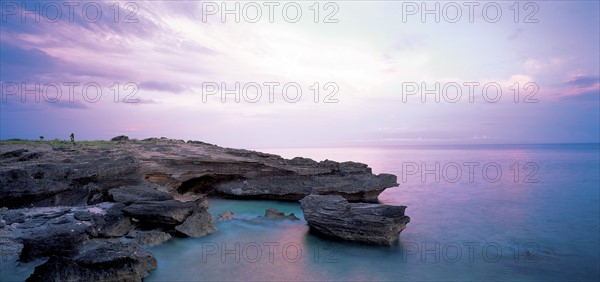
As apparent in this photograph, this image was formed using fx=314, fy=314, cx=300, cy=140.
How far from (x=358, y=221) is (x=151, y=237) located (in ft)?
27.1

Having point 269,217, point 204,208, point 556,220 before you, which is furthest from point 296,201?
point 556,220

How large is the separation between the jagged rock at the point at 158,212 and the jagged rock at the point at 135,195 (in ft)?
2.94

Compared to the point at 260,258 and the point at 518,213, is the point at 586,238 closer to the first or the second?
the point at 518,213

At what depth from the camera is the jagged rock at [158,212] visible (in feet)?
42.9

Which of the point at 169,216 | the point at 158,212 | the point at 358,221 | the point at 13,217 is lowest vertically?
the point at 358,221

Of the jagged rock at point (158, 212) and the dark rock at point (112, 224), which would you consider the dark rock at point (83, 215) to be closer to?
the dark rock at point (112, 224)

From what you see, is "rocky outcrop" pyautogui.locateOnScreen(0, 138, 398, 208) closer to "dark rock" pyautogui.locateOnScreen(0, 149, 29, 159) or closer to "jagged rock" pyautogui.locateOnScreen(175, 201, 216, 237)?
"dark rock" pyautogui.locateOnScreen(0, 149, 29, 159)

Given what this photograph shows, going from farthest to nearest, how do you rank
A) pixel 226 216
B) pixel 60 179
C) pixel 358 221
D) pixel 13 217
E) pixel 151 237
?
pixel 226 216 < pixel 60 179 < pixel 358 221 < pixel 151 237 < pixel 13 217

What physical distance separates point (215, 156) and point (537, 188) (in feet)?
93.7

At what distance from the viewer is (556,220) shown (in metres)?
18.3

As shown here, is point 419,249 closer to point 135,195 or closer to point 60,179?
point 135,195

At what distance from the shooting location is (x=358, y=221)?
13.2 meters

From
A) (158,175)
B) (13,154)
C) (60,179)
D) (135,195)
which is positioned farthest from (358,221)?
(13,154)

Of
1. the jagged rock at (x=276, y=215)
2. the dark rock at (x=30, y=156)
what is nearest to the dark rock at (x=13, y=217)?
the dark rock at (x=30, y=156)
